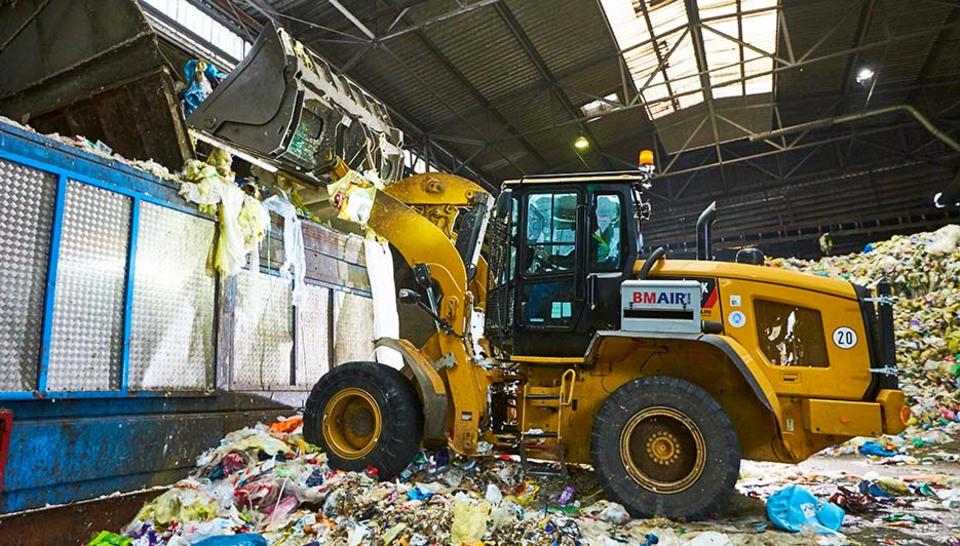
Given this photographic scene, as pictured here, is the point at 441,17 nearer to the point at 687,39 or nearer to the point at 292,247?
the point at 292,247

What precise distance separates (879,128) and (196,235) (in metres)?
13.9

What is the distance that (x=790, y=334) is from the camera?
370 cm

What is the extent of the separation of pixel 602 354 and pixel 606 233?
2.72 ft

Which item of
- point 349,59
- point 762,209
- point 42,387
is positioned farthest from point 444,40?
point 762,209

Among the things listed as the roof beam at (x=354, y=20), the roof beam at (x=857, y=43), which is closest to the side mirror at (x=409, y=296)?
the roof beam at (x=354, y=20)

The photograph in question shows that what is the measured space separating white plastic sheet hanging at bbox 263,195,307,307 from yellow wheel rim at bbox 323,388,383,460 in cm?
163

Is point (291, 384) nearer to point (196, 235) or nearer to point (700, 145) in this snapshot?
point (196, 235)

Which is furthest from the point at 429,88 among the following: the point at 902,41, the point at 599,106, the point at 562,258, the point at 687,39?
the point at 902,41

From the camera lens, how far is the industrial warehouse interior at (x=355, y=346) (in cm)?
332

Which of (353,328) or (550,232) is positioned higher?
(550,232)

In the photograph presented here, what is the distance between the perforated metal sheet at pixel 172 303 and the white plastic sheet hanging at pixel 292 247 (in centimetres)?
81

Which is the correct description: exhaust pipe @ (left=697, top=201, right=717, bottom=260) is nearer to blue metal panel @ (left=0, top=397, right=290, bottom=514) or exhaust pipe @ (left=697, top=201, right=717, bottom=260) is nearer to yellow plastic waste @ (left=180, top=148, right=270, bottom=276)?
yellow plastic waste @ (left=180, top=148, right=270, bottom=276)

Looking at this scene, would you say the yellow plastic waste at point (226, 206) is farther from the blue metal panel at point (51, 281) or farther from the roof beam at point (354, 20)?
the roof beam at point (354, 20)

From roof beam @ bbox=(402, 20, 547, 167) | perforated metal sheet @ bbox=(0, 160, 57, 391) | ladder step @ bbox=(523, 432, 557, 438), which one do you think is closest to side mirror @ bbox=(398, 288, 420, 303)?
ladder step @ bbox=(523, 432, 557, 438)
